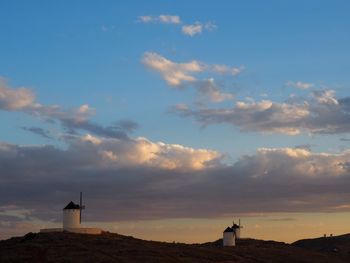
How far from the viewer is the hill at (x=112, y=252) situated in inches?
3521

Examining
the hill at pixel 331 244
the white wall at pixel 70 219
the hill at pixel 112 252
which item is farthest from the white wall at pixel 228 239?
the white wall at pixel 70 219

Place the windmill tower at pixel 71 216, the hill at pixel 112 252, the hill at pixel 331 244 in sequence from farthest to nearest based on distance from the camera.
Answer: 1. the hill at pixel 331 244
2. the windmill tower at pixel 71 216
3. the hill at pixel 112 252

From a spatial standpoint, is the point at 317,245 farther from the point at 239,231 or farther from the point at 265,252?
the point at 265,252

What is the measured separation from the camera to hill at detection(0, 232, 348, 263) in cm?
8944

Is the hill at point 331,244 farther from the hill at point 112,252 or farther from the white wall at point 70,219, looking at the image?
the white wall at point 70,219

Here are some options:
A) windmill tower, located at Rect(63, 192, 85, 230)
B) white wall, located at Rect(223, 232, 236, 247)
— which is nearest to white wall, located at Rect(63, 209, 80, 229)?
windmill tower, located at Rect(63, 192, 85, 230)

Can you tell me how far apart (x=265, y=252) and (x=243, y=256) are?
445 inches

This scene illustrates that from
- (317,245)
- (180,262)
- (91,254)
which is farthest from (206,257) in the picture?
(317,245)

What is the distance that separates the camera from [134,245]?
346 feet

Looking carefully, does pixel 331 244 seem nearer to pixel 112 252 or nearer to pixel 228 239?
pixel 228 239

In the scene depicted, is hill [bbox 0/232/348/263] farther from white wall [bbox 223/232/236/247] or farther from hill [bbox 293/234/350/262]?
hill [bbox 293/234/350/262]

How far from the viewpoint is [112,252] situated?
3755 inches

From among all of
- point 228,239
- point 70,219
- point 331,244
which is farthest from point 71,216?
point 331,244

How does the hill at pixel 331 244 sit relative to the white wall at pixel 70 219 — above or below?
below
